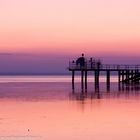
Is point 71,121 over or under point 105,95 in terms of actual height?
over

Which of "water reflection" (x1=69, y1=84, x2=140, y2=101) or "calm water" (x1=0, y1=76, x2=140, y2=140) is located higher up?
"calm water" (x1=0, y1=76, x2=140, y2=140)

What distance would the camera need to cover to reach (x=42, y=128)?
34344mm

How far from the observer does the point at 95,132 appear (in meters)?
32.8

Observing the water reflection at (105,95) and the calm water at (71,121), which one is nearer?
the calm water at (71,121)

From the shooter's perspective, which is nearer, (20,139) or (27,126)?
(20,139)

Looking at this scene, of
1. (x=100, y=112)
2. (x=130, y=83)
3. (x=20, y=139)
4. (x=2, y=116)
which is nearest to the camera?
(x=20, y=139)

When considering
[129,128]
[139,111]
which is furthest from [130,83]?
[129,128]

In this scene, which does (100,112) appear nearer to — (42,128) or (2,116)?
(2,116)

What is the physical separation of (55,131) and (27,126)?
8.73 feet

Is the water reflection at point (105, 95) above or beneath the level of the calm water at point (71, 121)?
beneath

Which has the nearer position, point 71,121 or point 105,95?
point 71,121

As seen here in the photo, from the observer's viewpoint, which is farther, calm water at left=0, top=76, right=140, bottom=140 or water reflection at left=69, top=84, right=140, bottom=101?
water reflection at left=69, top=84, right=140, bottom=101

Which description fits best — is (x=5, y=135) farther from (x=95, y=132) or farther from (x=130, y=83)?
(x=130, y=83)

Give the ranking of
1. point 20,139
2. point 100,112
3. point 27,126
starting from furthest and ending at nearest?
1. point 100,112
2. point 27,126
3. point 20,139
